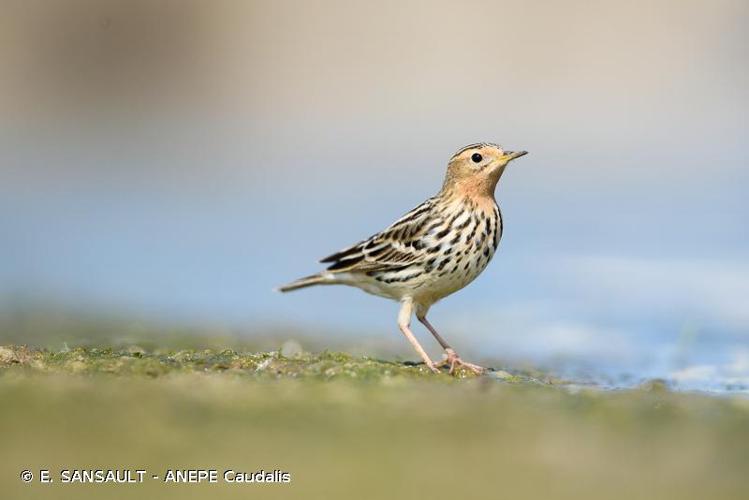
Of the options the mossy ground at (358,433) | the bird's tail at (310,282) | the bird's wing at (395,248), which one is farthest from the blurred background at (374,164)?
the mossy ground at (358,433)

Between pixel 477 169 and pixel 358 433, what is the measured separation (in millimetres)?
4502

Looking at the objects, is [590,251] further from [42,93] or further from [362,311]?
[42,93]

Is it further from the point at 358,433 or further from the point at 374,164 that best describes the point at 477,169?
the point at 374,164

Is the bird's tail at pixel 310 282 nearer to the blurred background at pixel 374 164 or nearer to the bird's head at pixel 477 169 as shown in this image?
the bird's head at pixel 477 169

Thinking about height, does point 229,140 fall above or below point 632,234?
above

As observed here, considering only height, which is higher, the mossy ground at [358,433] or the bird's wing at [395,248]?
the bird's wing at [395,248]

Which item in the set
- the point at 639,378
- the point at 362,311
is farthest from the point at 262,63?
the point at 639,378

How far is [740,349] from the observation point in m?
13.3

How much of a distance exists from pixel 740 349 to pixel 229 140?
2102 centimetres

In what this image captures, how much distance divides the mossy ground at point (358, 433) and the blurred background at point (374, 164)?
126 inches

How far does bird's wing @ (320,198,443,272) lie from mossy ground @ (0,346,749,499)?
1.64 metres

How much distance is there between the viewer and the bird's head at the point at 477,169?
36.2ft

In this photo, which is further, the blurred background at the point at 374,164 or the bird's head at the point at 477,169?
the blurred background at the point at 374,164

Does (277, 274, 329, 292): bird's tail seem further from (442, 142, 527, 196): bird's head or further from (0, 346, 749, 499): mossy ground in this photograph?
(0, 346, 749, 499): mossy ground
